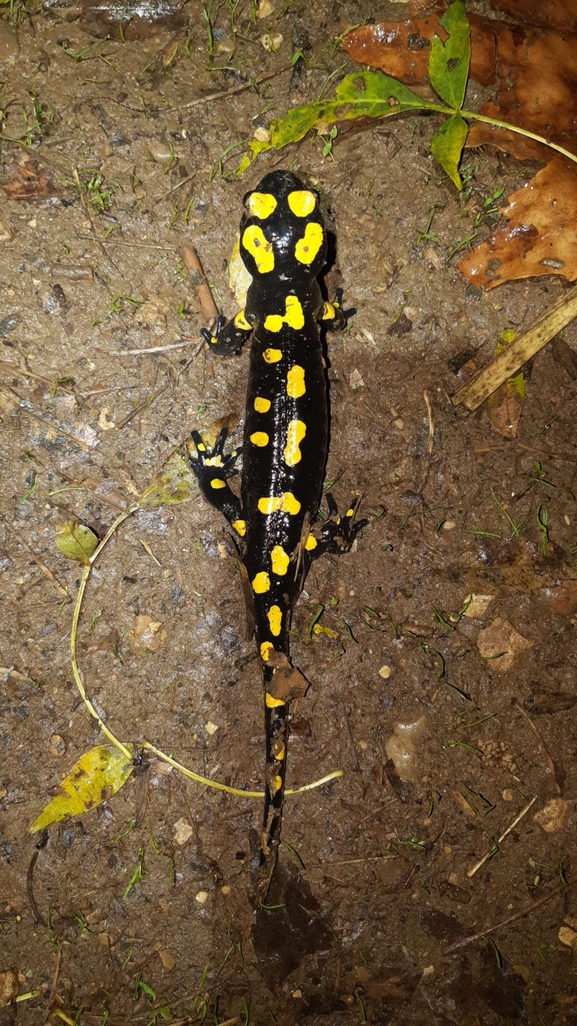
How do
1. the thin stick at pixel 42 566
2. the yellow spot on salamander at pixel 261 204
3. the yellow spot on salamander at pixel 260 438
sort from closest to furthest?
the yellow spot on salamander at pixel 261 204
the yellow spot on salamander at pixel 260 438
the thin stick at pixel 42 566

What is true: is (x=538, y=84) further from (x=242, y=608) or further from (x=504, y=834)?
(x=504, y=834)

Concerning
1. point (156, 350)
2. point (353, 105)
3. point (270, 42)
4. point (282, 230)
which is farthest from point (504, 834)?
point (270, 42)

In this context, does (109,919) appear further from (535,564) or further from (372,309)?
(372,309)

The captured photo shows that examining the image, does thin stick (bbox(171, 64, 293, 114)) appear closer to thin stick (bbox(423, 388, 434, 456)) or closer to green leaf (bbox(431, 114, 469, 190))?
green leaf (bbox(431, 114, 469, 190))

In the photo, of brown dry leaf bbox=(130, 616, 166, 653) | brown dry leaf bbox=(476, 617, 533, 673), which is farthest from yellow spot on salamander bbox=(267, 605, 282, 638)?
brown dry leaf bbox=(476, 617, 533, 673)

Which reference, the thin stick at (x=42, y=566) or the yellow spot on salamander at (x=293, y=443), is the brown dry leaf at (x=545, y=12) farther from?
the thin stick at (x=42, y=566)

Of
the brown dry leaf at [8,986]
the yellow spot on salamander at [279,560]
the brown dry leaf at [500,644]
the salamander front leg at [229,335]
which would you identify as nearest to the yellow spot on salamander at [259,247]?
the salamander front leg at [229,335]
